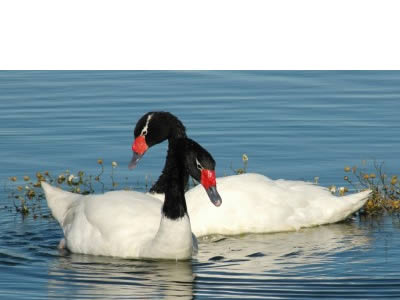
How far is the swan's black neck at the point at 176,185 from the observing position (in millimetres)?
12828

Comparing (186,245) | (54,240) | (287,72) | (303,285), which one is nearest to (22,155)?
(54,240)

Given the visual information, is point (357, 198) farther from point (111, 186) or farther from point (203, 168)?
point (111, 186)

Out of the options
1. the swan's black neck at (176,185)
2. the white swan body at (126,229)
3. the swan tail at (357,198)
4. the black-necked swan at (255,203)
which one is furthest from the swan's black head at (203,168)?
the swan tail at (357,198)

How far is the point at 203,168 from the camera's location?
491 inches

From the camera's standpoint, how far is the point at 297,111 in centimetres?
2195

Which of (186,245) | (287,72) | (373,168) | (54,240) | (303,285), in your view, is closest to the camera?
(303,285)

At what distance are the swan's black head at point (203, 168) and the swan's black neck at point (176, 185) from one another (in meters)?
0.13

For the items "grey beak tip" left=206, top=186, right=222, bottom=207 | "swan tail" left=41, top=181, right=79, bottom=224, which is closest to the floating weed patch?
"swan tail" left=41, top=181, right=79, bottom=224

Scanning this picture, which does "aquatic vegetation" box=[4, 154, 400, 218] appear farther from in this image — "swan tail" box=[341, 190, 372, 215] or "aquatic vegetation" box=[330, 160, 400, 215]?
"swan tail" box=[341, 190, 372, 215]

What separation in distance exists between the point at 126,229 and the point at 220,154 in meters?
5.54

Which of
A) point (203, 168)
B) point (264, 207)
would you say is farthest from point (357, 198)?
point (203, 168)

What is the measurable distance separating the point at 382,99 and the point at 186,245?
10936 millimetres

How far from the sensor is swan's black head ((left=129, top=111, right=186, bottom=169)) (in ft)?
48.6

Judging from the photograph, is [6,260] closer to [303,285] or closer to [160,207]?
[160,207]
